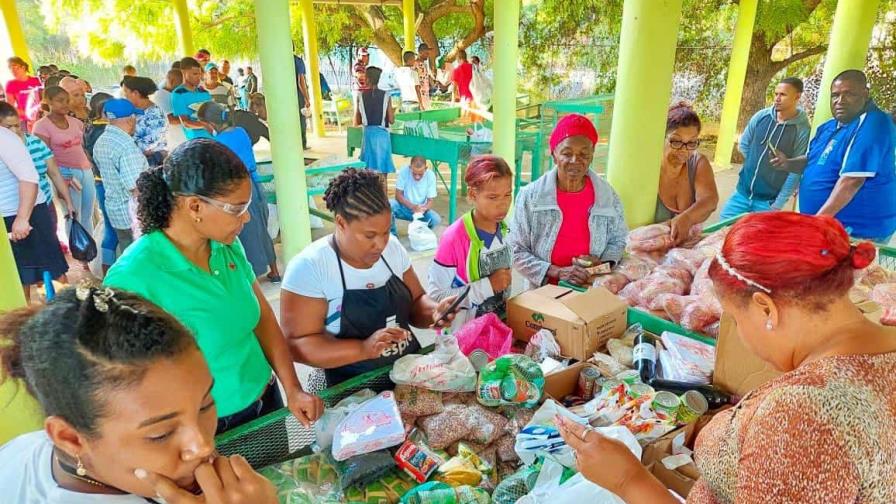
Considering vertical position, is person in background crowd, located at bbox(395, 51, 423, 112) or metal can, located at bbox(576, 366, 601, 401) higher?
person in background crowd, located at bbox(395, 51, 423, 112)

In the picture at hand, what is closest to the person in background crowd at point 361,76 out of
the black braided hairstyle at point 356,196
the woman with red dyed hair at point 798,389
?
the black braided hairstyle at point 356,196

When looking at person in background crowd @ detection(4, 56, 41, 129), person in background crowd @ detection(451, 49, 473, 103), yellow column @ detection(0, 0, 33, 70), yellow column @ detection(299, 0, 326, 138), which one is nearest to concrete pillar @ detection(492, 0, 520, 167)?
person in background crowd @ detection(451, 49, 473, 103)

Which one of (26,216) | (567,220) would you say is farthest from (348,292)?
(26,216)

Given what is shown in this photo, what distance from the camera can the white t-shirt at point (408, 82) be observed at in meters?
10.9

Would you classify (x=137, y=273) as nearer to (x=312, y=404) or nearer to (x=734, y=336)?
(x=312, y=404)

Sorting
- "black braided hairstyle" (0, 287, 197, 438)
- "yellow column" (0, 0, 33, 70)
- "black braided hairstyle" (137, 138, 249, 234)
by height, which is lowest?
"black braided hairstyle" (0, 287, 197, 438)

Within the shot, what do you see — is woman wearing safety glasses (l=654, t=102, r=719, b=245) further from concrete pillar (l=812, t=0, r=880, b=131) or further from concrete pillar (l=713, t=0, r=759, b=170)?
concrete pillar (l=713, t=0, r=759, b=170)

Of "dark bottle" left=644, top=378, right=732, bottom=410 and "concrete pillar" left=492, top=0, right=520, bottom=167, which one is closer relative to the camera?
"dark bottle" left=644, top=378, right=732, bottom=410

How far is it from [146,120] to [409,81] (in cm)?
639

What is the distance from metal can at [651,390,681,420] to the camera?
178 cm

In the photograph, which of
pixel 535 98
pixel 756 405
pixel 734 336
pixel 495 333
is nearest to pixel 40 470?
pixel 756 405

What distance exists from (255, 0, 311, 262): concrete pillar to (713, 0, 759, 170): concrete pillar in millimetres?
7767

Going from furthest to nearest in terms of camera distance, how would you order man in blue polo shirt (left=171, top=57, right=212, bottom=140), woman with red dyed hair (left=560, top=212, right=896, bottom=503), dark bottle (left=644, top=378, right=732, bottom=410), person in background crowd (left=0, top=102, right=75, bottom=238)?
1. man in blue polo shirt (left=171, top=57, right=212, bottom=140)
2. person in background crowd (left=0, top=102, right=75, bottom=238)
3. dark bottle (left=644, top=378, right=732, bottom=410)
4. woman with red dyed hair (left=560, top=212, right=896, bottom=503)

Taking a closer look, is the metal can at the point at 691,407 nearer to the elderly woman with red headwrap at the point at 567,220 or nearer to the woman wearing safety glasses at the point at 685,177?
the elderly woman with red headwrap at the point at 567,220
